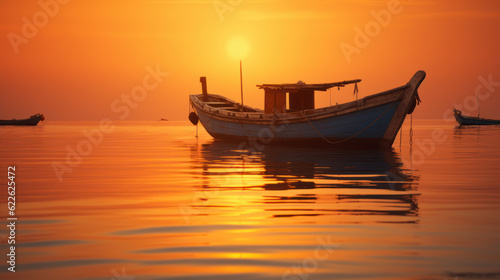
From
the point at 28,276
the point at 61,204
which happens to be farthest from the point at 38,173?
the point at 28,276

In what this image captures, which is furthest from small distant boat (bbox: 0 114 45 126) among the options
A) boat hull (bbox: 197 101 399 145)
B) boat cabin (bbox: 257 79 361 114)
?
boat cabin (bbox: 257 79 361 114)

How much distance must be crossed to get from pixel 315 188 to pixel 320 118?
581 inches

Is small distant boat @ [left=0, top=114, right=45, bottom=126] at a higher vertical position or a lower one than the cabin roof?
lower

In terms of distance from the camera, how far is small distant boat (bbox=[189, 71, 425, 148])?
28.2m

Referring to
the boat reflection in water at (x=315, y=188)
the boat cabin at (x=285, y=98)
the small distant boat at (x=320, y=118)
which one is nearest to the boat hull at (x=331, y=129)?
the small distant boat at (x=320, y=118)

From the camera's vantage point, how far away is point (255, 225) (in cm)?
981

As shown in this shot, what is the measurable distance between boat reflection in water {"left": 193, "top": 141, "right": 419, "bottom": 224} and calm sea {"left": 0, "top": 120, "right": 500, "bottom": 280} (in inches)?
1.3

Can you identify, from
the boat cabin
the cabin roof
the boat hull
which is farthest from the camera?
the boat cabin

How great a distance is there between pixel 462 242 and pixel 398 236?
35.0 inches

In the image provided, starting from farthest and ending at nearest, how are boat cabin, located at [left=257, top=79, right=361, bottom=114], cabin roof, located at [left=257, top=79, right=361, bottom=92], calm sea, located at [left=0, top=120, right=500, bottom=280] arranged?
boat cabin, located at [left=257, top=79, right=361, bottom=114], cabin roof, located at [left=257, top=79, right=361, bottom=92], calm sea, located at [left=0, top=120, right=500, bottom=280]

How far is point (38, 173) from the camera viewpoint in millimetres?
19531

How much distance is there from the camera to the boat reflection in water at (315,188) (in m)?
11.1

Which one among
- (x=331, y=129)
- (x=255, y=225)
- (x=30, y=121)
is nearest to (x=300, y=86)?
(x=331, y=129)

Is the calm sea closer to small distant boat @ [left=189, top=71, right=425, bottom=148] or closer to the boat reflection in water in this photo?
the boat reflection in water
